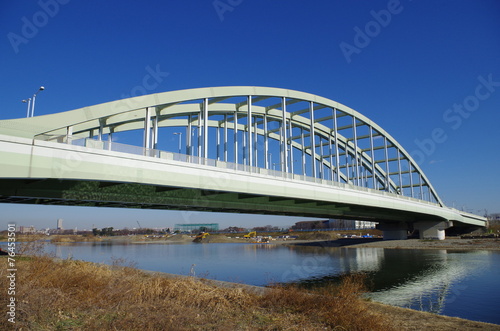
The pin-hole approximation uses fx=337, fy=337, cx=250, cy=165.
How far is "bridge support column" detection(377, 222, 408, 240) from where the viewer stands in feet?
193

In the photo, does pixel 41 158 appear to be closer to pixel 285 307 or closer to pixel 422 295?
pixel 285 307

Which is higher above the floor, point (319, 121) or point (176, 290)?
point (319, 121)

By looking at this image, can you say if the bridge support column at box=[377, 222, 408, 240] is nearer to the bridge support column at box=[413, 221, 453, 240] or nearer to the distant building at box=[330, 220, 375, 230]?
the bridge support column at box=[413, 221, 453, 240]

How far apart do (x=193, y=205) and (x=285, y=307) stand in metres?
15.7

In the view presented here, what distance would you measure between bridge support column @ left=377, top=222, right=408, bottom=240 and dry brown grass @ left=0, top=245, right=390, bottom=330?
2191 inches

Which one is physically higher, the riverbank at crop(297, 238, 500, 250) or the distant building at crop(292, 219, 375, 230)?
the distant building at crop(292, 219, 375, 230)

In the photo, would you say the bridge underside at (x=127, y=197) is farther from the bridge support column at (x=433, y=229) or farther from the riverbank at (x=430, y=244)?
the bridge support column at (x=433, y=229)

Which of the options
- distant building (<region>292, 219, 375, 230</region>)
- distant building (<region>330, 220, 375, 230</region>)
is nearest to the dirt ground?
distant building (<region>292, 219, 375, 230</region>)

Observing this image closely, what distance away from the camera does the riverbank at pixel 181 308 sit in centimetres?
671

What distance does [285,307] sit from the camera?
28.8ft

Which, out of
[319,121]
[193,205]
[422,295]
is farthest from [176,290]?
[319,121]

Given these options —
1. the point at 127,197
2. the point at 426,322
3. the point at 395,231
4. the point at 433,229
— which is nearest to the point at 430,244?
the point at 433,229

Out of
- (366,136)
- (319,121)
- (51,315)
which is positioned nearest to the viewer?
(51,315)

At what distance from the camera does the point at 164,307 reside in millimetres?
8039
